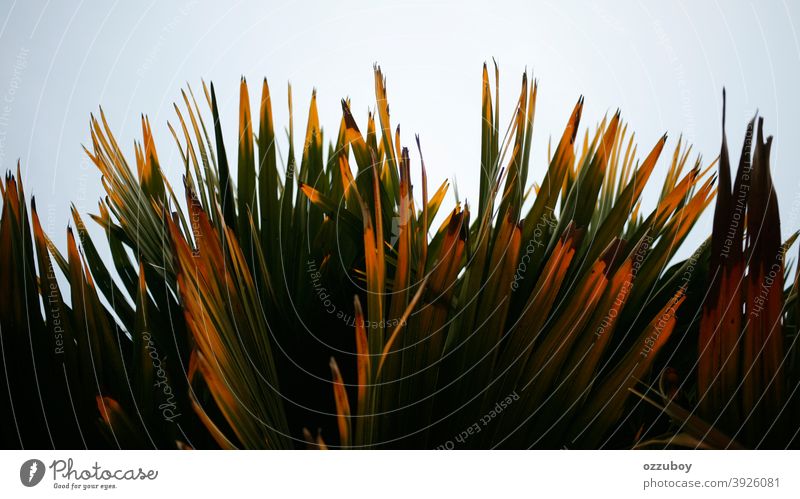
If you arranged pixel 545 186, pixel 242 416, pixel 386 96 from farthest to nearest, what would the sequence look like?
pixel 386 96
pixel 545 186
pixel 242 416

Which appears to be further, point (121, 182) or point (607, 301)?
point (121, 182)

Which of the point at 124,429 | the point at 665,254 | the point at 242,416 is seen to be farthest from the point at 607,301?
the point at 124,429

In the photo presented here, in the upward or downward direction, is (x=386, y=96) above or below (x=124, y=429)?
above

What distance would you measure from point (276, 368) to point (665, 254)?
52cm

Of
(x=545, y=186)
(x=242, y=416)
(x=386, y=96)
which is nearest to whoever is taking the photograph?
(x=242, y=416)

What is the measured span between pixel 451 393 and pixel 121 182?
55 cm

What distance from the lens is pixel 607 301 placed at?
2.54 feet
